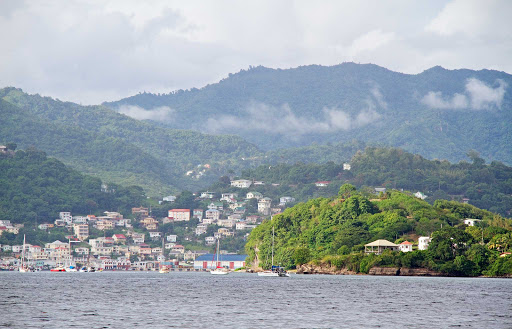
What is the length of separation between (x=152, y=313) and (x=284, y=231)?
3984 inches

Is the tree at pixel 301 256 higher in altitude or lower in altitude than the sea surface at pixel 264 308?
higher

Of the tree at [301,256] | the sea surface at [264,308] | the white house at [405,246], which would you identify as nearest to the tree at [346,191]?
the tree at [301,256]

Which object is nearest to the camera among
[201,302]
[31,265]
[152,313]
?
[152,313]

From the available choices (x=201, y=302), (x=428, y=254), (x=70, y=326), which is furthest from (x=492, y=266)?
(x=70, y=326)

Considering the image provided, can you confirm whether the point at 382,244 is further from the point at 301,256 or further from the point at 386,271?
the point at 301,256

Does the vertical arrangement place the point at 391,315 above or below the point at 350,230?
below

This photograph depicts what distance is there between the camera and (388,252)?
411ft

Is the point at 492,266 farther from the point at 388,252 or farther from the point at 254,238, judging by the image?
the point at 254,238

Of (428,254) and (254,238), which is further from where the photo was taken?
(254,238)

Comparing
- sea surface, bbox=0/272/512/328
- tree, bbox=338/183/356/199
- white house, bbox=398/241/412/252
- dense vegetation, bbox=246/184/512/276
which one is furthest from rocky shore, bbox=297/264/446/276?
sea surface, bbox=0/272/512/328

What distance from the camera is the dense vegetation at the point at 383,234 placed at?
118312mm

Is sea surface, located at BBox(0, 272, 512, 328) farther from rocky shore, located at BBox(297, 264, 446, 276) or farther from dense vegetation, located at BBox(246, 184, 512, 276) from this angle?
rocky shore, located at BBox(297, 264, 446, 276)

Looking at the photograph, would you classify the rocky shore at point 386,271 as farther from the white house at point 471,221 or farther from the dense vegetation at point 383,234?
the white house at point 471,221

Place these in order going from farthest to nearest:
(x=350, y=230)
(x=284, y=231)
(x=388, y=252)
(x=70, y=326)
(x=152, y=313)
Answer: (x=284, y=231), (x=350, y=230), (x=388, y=252), (x=152, y=313), (x=70, y=326)
